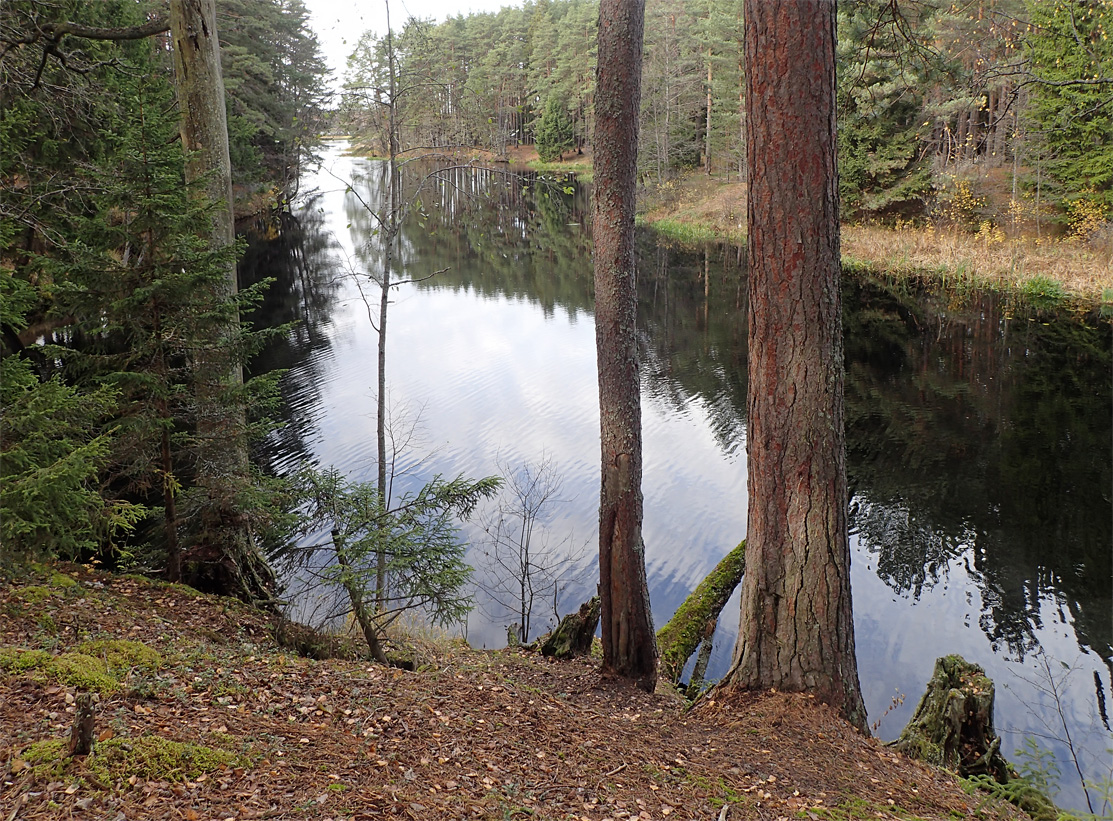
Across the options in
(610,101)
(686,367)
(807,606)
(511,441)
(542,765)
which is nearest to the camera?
(542,765)

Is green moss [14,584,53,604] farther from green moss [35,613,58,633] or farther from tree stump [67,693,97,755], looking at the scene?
tree stump [67,693,97,755]

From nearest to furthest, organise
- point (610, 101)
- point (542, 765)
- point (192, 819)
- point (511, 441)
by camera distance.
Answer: point (192, 819)
point (542, 765)
point (610, 101)
point (511, 441)

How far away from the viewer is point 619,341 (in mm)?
5633

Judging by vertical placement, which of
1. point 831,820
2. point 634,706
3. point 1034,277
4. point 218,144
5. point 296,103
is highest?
point 296,103

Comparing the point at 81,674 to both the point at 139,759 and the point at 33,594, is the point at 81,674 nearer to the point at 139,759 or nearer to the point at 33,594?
the point at 139,759

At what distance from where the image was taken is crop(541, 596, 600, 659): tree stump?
6.93 meters

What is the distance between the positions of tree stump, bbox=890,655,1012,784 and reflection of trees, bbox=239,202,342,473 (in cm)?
513

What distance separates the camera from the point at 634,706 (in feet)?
18.3

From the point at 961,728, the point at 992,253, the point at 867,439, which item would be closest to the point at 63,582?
the point at 961,728

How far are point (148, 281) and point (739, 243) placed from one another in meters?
29.0

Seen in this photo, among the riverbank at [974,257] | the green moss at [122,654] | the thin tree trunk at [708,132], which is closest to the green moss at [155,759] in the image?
the green moss at [122,654]


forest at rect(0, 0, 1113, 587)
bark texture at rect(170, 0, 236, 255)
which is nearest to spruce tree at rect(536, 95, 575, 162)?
forest at rect(0, 0, 1113, 587)

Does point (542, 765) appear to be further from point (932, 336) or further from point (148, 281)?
point (932, 336)

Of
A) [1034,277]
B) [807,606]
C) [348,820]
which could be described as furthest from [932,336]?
[348,820]
